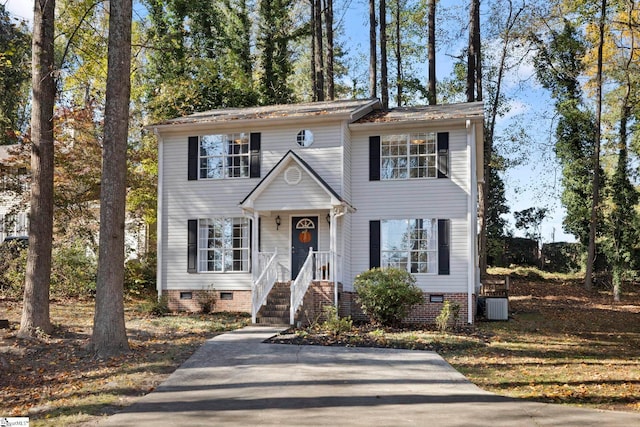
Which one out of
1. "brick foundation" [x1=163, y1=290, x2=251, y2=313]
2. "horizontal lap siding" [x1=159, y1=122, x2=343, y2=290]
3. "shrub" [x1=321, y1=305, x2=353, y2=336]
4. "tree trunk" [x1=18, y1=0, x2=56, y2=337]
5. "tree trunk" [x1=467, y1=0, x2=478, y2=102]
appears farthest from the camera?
"tree trunk" [x1=467, y1=0, x2=478, y2=102]

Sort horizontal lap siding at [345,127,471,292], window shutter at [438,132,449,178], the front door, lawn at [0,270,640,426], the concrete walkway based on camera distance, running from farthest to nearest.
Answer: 1. the front door
2. window shutter at [438,132,449,178]
3. horizontal lap siding at [345,127,471,292]
4. lawn at [0,270,640,426]
5. the concrete walkway

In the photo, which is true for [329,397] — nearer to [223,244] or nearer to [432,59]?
[223,244]

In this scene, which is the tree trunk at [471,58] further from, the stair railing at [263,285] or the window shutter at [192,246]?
the window shutter at [192,246]

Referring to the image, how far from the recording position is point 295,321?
14891 mm

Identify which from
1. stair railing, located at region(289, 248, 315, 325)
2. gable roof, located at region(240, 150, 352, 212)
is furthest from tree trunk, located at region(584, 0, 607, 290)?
stair railing, located at region(289, 248, 315, 325)

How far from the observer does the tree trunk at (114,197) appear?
1045 centimetres

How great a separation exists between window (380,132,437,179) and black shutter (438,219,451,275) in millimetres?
1427

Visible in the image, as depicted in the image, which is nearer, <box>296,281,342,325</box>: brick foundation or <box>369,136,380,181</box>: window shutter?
<box>296,281,342,325</box>: brick foundation

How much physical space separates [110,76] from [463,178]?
30.9 ft

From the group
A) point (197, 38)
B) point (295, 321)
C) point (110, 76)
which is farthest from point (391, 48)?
Result: point (110, 76)

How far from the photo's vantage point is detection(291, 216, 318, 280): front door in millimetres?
16969

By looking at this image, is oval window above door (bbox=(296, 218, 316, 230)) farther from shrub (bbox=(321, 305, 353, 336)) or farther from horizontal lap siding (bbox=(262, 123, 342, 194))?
shrub (bbox=(321, 305, 353, 336))

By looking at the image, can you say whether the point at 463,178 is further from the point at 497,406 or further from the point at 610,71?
the point at 610,71

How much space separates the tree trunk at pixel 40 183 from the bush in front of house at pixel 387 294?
7001mm
